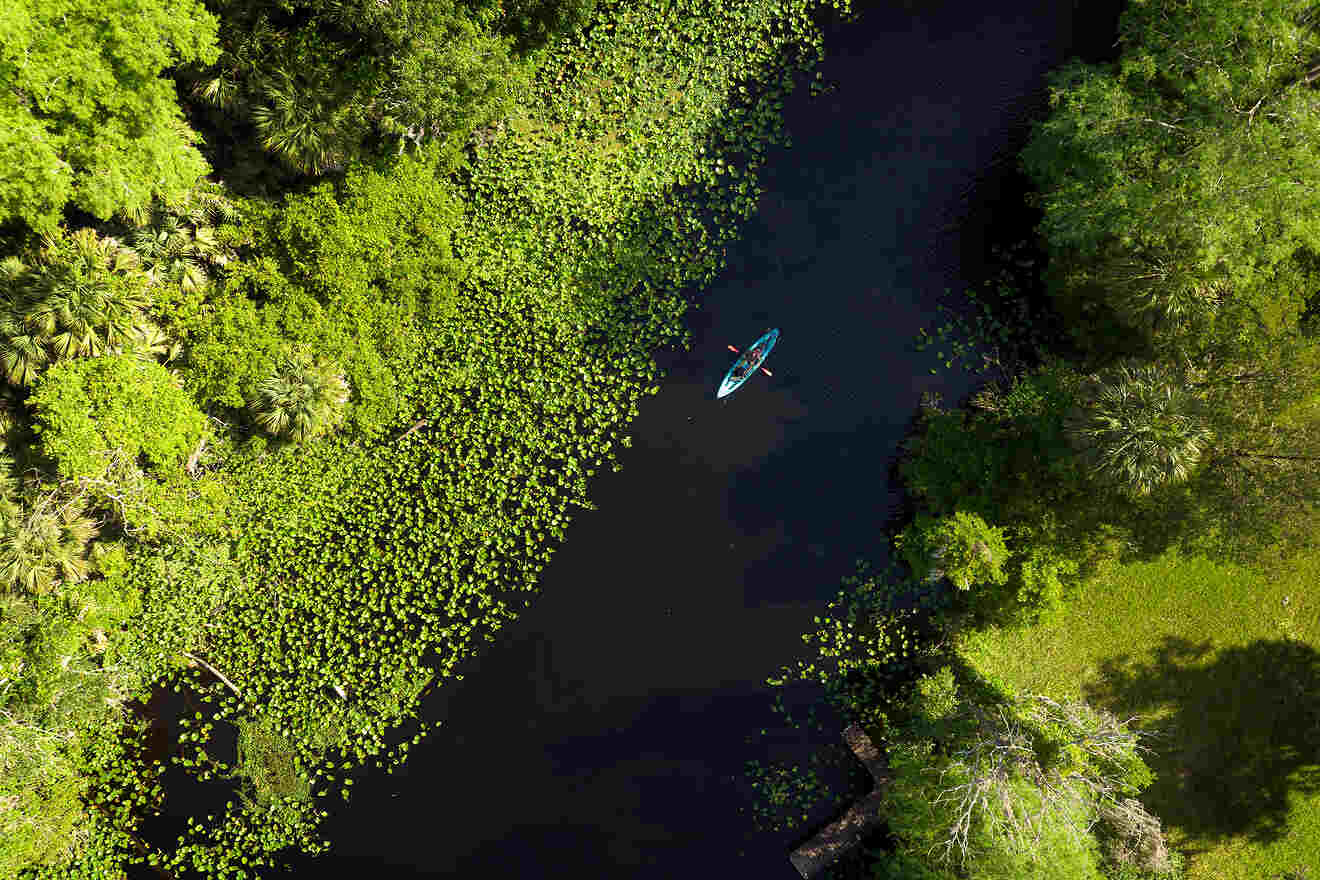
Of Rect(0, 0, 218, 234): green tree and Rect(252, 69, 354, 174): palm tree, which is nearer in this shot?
Rect(0, 0, 218, 234): green tree

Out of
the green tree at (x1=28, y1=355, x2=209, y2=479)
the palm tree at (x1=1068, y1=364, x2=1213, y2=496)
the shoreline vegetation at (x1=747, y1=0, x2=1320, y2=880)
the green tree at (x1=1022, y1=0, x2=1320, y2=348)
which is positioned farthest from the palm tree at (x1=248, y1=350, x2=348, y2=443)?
the green tree at (x1=1022, y1=0, x2=1320, y2=348)

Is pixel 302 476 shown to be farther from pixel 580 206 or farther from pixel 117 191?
pixel 580 206

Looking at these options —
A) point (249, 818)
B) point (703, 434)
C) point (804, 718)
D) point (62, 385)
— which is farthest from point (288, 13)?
point (804, 718)

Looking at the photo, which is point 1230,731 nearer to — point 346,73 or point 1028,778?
point 1028,778

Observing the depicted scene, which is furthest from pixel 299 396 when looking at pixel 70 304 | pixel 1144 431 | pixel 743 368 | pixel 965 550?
pixel 1144 431

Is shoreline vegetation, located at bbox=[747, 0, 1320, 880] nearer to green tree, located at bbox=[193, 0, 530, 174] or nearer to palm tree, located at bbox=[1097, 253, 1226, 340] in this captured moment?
palm tree, located at bbox=[1097, 253, 1226, 340]
